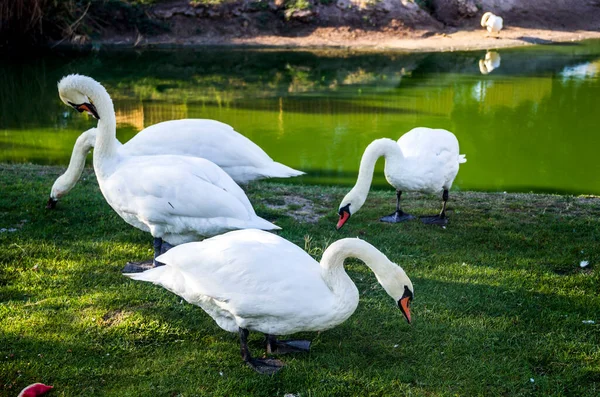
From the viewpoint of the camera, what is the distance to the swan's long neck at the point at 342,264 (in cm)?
382

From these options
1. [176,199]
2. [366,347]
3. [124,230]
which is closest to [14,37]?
[124,230]

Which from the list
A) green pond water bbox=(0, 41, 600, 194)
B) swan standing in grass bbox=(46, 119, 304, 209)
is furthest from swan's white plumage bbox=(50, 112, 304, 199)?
green pond water bbox=(0, 41, 600, 194)

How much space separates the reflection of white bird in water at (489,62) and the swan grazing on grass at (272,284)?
16750 mm

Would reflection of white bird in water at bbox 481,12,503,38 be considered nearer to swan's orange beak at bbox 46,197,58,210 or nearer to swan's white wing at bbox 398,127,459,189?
swan's white wing at bbox 398,127,459,189

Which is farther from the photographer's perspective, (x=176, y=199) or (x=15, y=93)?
(x=15, y=93)

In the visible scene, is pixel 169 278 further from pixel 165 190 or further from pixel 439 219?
pixel 439 219

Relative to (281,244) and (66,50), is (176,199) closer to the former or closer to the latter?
(281,244)

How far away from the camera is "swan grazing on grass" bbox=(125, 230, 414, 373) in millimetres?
3736

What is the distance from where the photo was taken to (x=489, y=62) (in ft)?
69.1

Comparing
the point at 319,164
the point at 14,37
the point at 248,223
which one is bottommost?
the point at 319,164

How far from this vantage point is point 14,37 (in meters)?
22.4

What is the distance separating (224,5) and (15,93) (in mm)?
10752

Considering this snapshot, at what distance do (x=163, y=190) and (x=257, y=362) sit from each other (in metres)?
1.53

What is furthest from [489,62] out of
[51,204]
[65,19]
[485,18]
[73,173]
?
[51,204]
